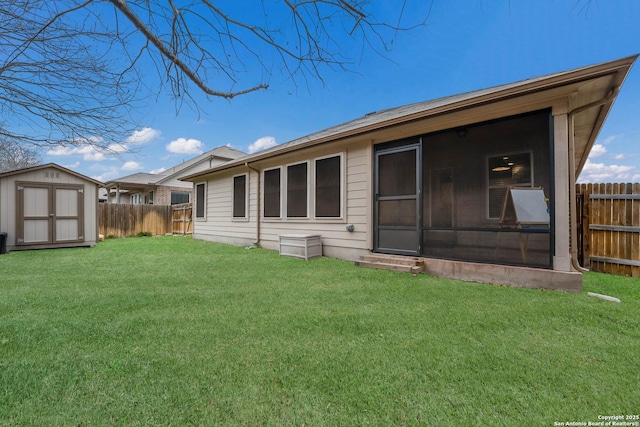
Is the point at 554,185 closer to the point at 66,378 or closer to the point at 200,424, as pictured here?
the point at 200,424

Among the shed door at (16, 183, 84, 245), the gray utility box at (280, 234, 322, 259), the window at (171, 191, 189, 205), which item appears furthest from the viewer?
the window at (171, 191, 189, 205)

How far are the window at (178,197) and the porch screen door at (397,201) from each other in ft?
50.5

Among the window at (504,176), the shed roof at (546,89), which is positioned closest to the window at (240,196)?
the shed roof at (546,89)

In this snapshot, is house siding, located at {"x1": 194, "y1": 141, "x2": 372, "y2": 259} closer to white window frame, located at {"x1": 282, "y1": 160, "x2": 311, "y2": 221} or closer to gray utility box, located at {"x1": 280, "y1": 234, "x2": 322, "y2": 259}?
white window frame, located at {"x1": 282, "y1": 160, "x2": 311, "y2": 221}

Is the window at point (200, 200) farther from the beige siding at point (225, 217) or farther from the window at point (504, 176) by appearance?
the window at point (504, 176)

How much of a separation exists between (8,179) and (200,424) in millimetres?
9495

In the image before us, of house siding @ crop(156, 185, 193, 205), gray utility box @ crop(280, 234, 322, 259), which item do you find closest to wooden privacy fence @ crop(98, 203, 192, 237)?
house siding @ crop(156, 185, 193, 205)

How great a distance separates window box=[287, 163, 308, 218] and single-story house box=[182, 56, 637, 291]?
0.11 ft

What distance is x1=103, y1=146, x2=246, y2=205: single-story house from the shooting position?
16.2m

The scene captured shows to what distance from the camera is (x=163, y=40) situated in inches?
80.7

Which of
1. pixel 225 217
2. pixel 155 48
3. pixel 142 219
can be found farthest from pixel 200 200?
pixel 155 48

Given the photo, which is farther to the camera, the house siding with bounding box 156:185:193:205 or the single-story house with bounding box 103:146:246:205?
the house siding with bounding box 156:185:193:205

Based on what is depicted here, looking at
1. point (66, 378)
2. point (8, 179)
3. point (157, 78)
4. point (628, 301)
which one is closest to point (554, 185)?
point (628, 301)

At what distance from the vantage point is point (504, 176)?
13.6 feet
